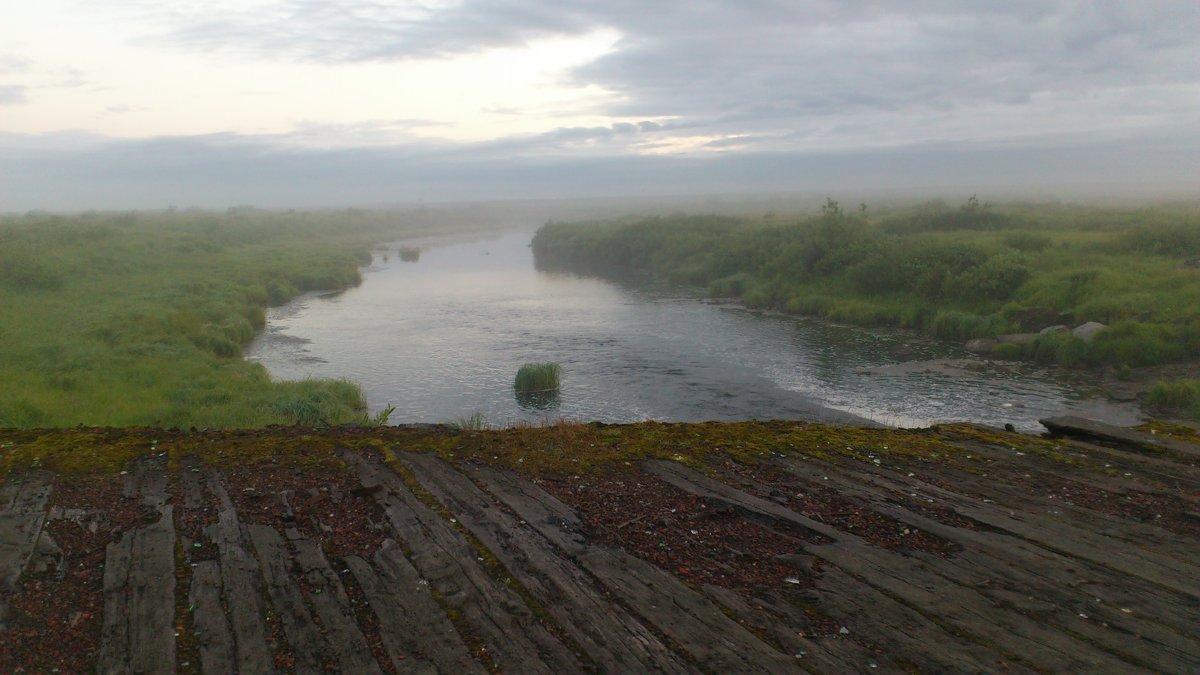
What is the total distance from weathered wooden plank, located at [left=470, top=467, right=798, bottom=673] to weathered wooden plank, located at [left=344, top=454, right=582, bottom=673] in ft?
2.15

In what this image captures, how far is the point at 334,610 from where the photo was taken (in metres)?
5.00

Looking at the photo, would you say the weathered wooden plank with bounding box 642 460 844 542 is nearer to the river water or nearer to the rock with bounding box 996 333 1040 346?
the river water

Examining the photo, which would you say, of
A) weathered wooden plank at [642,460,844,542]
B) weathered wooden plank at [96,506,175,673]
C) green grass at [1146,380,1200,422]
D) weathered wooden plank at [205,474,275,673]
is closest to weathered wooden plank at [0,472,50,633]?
weathered wooden plank at [96,506,175,673]

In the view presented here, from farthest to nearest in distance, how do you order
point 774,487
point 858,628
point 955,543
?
point 774,487, point 955,543, point 858,628

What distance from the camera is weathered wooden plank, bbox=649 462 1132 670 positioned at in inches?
181

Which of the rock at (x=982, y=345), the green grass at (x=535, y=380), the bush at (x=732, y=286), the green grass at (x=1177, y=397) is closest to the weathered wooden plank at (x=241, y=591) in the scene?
the green grass at (x=535, y=380)

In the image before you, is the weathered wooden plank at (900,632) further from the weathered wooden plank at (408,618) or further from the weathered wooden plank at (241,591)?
the weathered wooden plank at (241,591)

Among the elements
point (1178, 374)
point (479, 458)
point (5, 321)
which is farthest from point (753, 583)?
point (5, 321)

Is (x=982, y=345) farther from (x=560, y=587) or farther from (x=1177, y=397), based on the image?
(x=560, y=587)

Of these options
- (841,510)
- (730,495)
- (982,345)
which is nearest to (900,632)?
(841,510)

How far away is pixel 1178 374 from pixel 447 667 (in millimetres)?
19740

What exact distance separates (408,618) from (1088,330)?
71.7ft

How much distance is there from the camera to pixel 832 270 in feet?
110

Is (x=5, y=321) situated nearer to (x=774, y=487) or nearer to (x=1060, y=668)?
(x=774, y=487)
